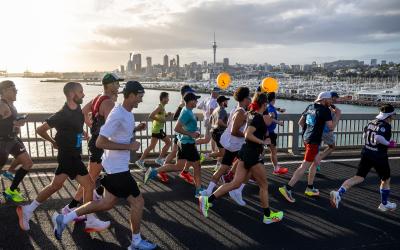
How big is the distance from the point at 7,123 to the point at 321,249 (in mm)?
4944

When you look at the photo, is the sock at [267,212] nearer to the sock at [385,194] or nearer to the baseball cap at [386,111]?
the sock at [385,194]

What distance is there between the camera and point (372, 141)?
545 cm

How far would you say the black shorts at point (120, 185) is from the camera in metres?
3.82

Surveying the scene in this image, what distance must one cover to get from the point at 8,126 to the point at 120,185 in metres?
2.71

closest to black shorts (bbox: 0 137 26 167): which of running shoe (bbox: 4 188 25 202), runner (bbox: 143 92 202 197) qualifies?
running shoe (bbox: 4 188 25 202)

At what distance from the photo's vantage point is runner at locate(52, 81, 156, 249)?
3.72 metres

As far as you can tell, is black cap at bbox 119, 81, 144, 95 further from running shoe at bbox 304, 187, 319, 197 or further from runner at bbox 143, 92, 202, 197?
running shoe at bbox 304, 187, 319, 197

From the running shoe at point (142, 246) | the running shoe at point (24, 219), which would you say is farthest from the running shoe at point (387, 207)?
the running shoe at point (24, 219)

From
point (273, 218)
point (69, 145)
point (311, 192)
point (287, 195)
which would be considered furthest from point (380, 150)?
point (69, 145)

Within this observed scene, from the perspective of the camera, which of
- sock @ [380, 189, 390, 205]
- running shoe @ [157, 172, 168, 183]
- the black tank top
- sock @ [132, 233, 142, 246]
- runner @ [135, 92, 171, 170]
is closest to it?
sock @ [132, 233, 142, 246]

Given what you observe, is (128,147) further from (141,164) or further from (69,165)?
(141,164)

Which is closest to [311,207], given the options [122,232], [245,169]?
[245,169]

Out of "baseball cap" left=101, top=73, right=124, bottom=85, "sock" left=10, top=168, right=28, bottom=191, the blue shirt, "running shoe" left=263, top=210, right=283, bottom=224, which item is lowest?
"running shoe" left=263, top=210, right=283, bottom=224

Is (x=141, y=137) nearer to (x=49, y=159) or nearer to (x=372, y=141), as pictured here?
(x=49, y=159)
